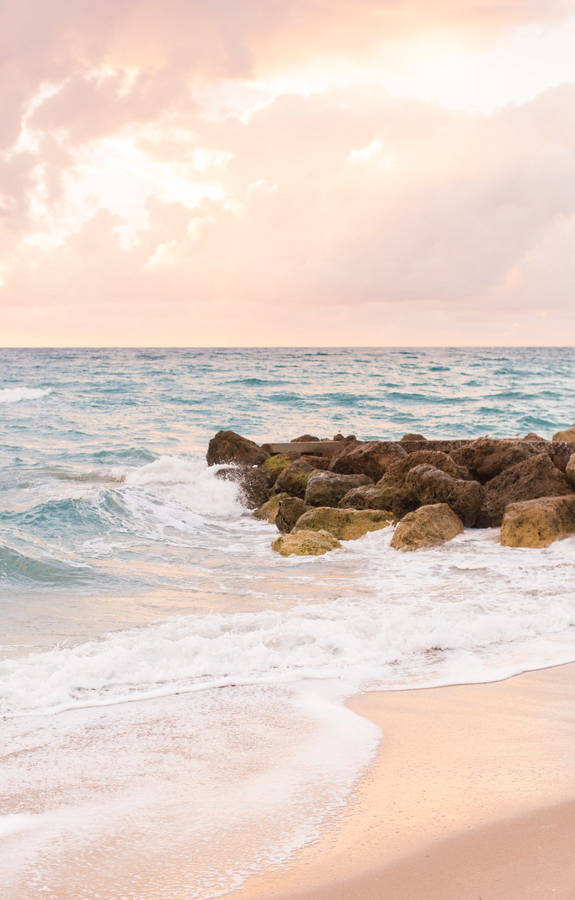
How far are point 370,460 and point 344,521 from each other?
2546 millimetres

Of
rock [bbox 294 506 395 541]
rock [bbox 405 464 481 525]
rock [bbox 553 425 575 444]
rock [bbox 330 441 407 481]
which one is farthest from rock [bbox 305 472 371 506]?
rock [bbox 553 425 575 444]

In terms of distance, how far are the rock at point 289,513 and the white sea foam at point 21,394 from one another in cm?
2551

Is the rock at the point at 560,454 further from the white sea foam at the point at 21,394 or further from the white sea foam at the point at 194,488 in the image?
the white sea foam at the point at 21,394

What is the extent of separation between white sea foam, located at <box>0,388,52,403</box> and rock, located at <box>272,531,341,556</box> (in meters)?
26.7

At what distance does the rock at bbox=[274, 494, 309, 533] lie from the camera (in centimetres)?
923

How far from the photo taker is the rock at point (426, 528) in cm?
798

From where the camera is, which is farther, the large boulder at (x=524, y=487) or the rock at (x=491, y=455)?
the rock at (x=491, y=455)

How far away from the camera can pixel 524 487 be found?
29.3 ft

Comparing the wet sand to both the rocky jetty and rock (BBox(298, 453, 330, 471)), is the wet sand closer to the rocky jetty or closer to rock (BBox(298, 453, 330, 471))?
the rocky jetty

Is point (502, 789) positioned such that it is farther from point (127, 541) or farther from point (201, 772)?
point (127, 541)

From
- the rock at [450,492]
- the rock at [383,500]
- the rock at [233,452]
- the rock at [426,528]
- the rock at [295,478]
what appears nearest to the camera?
the rock at [426,528]

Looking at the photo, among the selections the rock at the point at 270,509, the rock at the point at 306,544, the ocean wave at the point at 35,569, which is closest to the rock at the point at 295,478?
the rock at the point at 270,509

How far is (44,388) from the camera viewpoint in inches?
1487

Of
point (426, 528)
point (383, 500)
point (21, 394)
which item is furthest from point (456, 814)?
point (21, 394)
